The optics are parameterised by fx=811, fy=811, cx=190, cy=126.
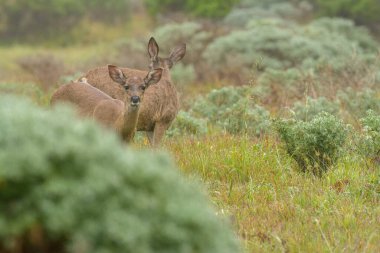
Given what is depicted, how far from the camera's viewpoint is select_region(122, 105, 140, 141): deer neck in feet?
26.3

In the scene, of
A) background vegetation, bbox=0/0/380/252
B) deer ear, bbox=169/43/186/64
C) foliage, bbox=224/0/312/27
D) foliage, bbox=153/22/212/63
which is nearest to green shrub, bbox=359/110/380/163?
background vegetation, bbox=0/0/380/252

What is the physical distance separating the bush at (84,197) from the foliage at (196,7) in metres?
→ 29.9

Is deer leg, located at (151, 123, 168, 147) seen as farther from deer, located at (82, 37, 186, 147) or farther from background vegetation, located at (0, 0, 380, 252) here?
background vegetation, located at (0, 0, 380, 252)

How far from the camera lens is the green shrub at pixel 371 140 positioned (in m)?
7.71

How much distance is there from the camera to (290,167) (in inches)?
300

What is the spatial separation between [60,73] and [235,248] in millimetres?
16694

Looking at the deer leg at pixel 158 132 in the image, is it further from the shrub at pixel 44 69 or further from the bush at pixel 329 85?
the shrub at pixel 44 69

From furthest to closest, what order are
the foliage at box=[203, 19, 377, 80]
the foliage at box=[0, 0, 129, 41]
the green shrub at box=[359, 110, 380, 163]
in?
the foliage at box=[0, 0, 129, 41] < the foliage at box=[203, 19, 377, 80] < the green shrub at box=[359, 110, 380, 163]

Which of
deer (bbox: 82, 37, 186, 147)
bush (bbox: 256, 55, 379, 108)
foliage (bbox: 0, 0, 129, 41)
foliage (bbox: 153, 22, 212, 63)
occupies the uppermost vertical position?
deer (bbox: 82, 37, 186, 147)

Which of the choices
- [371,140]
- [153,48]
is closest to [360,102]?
[153,48]

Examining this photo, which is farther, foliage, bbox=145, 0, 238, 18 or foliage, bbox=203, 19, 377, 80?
foliage, bbox=145, 0, 238, 18

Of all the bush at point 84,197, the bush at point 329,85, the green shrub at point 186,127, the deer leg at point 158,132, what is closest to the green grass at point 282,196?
the deer leg at point 158,132

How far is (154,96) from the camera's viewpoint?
9.53 meters

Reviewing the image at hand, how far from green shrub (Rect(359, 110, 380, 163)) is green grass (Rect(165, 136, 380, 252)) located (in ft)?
0.43
